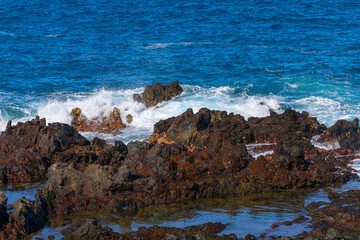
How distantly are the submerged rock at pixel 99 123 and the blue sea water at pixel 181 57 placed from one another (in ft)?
1.77

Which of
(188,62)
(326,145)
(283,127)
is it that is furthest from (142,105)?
(326,145)

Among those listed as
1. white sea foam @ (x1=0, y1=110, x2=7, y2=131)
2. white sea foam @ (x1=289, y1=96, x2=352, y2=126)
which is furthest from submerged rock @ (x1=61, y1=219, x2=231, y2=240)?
white sea foam @ (x1=0, y1=110, x2=7, y2=131)

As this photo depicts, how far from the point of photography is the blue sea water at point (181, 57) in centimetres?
2595

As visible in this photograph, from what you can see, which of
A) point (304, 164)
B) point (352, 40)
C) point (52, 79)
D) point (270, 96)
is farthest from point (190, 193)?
point (352, 40)

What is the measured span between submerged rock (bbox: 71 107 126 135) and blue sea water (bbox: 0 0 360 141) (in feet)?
1.77

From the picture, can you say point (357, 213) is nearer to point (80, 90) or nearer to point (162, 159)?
point (162, 159)

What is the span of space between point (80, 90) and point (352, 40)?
22.4m

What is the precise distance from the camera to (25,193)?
1404 centimetres

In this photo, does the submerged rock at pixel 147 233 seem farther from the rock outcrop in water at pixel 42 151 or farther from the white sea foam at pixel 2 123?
the white sea foam at pixel 2 123

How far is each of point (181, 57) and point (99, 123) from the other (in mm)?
14003

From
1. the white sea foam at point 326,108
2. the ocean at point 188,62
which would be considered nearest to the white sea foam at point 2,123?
the ocean at point 188,62

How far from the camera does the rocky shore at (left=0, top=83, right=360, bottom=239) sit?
1109 centimetres

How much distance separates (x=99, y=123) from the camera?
2261 centimetres

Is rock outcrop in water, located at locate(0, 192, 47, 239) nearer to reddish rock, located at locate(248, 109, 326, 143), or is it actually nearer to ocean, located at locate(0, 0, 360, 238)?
ocean, located at locate(0, 0, 360, 238)
